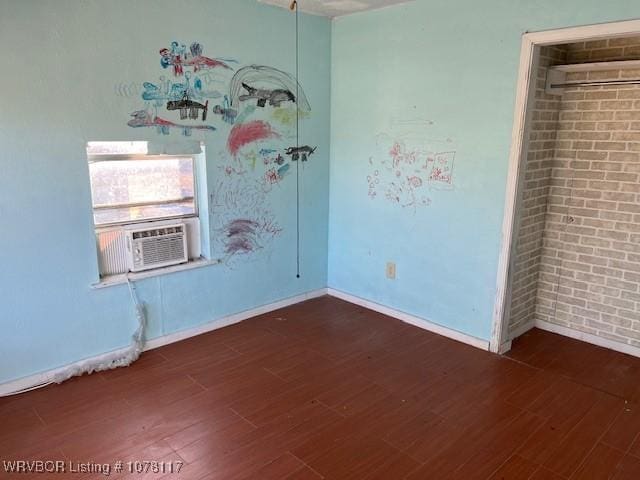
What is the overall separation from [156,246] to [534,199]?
2702mm

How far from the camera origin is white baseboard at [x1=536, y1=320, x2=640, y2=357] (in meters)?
3.33

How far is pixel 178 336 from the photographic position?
3.47 m

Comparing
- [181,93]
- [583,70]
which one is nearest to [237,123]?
[181,93]

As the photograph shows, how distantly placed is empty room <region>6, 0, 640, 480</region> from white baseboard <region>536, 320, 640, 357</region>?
1cm

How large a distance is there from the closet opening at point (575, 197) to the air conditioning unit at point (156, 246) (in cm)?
224

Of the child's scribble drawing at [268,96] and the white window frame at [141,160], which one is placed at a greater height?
the child's scribble drawing at [268,96]

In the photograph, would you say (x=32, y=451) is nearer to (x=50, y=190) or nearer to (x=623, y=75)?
(x=50, y=190)

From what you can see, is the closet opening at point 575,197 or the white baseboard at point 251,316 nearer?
the white baseboard at point 251,316

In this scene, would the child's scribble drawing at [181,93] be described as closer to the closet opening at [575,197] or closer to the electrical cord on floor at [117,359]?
the electrical cord on floor at [117,359]

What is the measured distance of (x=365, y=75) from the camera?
3826 millimetres

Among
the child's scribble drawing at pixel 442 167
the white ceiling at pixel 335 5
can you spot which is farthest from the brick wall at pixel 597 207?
the white ceiling at pixel 335 5

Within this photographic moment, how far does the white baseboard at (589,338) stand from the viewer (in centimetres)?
333

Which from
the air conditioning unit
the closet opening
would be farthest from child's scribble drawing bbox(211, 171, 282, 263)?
the closet opening

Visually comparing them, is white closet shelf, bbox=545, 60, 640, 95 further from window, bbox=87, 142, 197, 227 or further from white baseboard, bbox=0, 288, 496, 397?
window, bbox=87, 142, 197, 227
